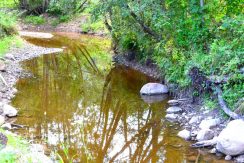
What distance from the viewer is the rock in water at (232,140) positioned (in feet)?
25.3

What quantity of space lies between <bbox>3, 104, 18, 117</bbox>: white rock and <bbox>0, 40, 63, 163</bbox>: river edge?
0.07 m

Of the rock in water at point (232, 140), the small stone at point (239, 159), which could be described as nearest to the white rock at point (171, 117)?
the rock in water at point (232, 140)

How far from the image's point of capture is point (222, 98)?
9711 mm

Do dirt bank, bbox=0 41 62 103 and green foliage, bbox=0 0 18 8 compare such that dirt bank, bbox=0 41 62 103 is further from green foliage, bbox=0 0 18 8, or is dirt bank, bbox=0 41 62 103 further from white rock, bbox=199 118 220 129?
green foliage, bbox=0 0 18 8

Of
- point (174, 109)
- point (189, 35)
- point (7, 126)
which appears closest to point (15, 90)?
point (7, 126)

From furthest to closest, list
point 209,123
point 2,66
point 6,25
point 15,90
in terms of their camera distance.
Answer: point 6,25
point 2,66
point 15,90
point 209,123

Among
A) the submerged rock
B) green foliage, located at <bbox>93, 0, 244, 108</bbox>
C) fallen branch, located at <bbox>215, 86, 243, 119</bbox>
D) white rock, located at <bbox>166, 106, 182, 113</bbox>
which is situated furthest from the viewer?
the submerged rock

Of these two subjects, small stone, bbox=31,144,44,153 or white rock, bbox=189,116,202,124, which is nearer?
small stone, bbox=31,144,44,153

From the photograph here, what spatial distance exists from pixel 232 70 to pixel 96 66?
1011 centimetres

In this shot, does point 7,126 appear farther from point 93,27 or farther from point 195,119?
point 93,27

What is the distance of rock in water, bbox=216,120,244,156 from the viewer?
771 centimetres

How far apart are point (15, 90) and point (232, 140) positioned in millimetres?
8551

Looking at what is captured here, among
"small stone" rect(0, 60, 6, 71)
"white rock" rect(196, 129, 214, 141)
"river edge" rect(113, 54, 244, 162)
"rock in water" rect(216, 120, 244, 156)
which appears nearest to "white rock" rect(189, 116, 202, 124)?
"river edge" rect(113, 54, 244, 162)

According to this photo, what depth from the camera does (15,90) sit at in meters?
13.2
